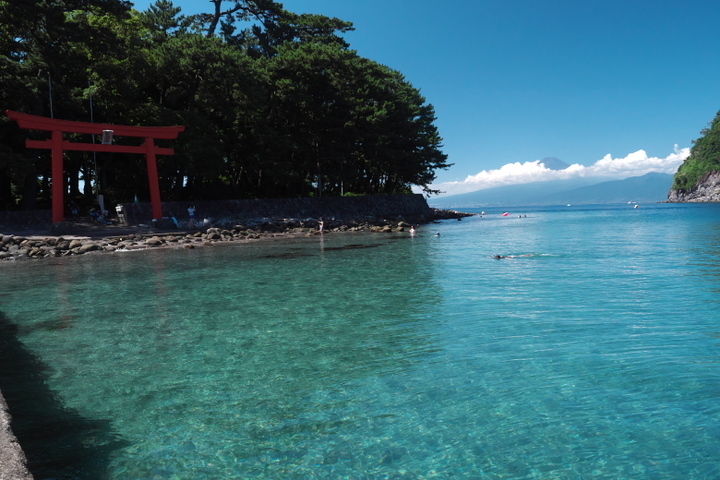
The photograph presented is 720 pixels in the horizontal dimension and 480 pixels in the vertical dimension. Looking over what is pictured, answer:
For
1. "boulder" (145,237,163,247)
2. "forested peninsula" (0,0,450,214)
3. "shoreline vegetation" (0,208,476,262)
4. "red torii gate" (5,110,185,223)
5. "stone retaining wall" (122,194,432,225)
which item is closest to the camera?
"shoreline vegetation" (0,208,476,262)

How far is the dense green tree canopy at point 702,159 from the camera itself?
106438 mm

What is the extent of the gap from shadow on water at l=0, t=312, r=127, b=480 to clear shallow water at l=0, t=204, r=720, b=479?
0.03 m

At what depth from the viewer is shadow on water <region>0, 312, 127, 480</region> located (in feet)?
13.0

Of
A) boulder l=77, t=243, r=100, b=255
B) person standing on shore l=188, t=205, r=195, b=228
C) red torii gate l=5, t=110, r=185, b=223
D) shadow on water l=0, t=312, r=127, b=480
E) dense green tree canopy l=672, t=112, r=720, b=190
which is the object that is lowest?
shadow on water l=0, t=312, r=127, b=480

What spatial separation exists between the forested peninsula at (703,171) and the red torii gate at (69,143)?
114283 mm

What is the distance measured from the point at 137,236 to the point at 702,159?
127 metres

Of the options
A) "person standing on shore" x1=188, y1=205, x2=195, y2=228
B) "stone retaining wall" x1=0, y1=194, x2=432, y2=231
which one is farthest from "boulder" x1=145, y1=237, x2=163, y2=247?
"person standing on shore" x1=188, y1=205, x2=195, y2=228

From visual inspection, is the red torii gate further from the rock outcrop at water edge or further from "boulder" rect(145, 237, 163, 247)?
the rock outcrop at water edge

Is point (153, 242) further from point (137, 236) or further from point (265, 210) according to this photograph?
point (265, 210)

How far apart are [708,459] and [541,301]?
598 cm

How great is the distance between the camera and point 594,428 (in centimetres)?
443

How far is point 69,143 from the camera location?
23625 millimetres

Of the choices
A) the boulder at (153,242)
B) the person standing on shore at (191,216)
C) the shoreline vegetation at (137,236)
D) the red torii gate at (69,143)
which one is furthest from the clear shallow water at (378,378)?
the person standing on shore at (191,216)

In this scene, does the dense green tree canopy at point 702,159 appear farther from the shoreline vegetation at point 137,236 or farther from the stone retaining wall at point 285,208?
the shoreline vegetation at point 137,236
